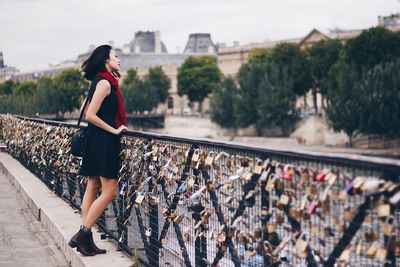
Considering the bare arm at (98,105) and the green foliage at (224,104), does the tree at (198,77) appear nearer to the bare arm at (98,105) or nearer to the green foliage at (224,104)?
the green foliage at (224,104)

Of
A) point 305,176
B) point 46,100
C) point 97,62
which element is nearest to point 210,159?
point 305,176

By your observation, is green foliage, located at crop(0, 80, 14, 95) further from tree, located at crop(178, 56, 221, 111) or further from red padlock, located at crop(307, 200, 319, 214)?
red padlock, located at crop(307, 200, 319, 214)

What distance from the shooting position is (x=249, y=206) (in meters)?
4.88

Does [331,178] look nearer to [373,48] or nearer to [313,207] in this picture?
[313,207]

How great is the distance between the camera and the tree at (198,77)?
11938 centimetres

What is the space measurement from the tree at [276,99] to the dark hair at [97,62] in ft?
251

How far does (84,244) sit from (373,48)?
6604 cm

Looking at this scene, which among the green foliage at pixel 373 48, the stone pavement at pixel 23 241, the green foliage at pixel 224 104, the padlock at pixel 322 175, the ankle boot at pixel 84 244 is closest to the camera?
the padlock at pixel 322 175

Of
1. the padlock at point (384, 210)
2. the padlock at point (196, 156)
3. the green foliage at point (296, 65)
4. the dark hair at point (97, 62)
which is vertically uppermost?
the green foliage at point (296, 65)

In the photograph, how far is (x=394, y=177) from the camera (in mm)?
3512

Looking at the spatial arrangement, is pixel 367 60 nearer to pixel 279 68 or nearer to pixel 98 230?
pixel 279 68

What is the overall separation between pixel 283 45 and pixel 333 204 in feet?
290

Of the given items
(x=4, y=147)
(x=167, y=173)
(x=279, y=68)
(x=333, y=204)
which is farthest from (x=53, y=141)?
(x=279, y=68)

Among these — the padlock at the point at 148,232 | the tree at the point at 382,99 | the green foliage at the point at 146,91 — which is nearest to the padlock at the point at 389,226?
the padlock at the point at 148,232
